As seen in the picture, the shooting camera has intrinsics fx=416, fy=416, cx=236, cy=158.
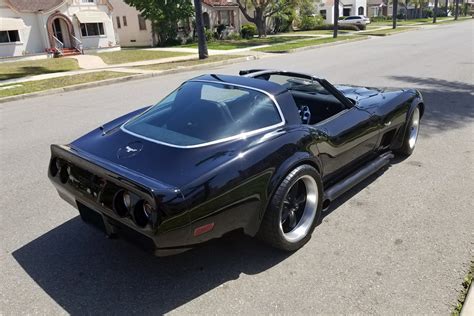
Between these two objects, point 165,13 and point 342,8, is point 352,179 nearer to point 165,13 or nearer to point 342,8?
point 165,13

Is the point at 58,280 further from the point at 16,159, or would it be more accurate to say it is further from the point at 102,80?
the point at 102,80

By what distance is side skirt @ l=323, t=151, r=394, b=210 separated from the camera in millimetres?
3593

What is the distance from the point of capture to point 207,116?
322cm

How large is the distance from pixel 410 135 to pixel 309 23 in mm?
40576

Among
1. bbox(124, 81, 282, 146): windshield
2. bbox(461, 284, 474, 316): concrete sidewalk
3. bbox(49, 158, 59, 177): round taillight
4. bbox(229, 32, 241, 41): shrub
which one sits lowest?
bbox(461, 284, 474, 316): concrete sidewalk

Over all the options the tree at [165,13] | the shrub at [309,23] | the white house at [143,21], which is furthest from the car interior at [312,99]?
the shrub at [309,23]

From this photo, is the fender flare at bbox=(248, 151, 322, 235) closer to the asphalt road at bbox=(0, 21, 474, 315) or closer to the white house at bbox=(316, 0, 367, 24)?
the asphalt road at bbox=(0, 21, 474, 315)

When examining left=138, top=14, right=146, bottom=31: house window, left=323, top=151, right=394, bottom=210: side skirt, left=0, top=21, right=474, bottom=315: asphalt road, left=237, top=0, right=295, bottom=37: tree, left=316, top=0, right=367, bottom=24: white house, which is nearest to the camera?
left=0, top=21, right=474, bottom=315: asphalt road

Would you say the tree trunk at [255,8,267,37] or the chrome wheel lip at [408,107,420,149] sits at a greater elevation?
Result: the tree trunk at [255,8,267,37]

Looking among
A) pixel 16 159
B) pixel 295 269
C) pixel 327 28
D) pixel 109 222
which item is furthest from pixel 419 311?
pixel 327 28

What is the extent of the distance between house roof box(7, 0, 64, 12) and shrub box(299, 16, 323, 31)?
82.7 ft

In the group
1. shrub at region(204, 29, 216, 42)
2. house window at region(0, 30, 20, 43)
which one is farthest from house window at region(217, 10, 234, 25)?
house window at region(0, 30, 20, 43)

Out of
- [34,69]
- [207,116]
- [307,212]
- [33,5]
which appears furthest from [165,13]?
[307,212]

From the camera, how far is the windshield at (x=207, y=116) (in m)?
3.08
